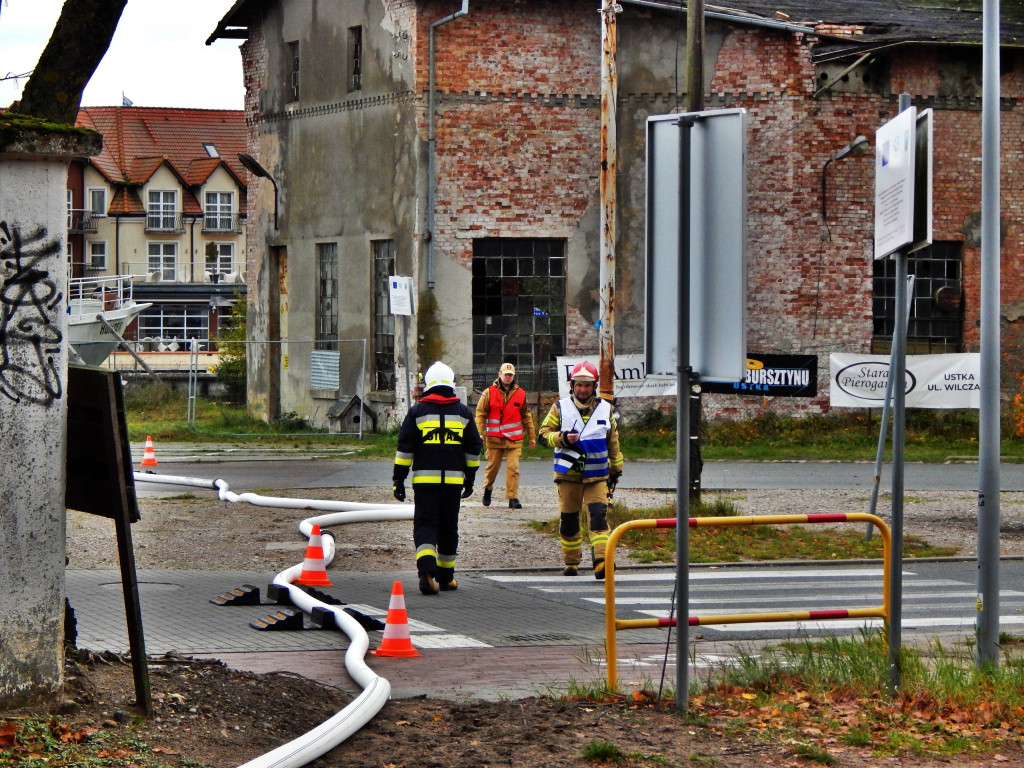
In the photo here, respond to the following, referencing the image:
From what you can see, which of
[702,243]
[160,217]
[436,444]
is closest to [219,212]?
[160,217]

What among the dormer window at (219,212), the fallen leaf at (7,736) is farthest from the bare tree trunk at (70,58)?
the dormer window at (219,212)

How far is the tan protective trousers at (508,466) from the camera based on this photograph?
1856cm

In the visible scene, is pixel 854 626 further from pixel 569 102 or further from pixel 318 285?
pixel 318 285

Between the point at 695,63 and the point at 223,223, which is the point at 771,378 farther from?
the point at 223,223

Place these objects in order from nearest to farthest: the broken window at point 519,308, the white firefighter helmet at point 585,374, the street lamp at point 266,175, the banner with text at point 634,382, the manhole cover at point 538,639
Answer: the manhole cover at point 538,639
the white firefighter helmet at point 585,374
the banner with text at point 634,382
the broken window at point 519,308
the street lamp at point 266,175

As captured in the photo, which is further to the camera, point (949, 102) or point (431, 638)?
point (949, 102)

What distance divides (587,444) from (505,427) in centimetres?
602

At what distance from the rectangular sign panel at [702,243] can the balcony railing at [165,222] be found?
72.2 meters

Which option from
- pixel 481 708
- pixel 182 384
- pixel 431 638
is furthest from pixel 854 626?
pixel 182 384

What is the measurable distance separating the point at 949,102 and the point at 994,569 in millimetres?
23206

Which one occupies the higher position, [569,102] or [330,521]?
[569,102]

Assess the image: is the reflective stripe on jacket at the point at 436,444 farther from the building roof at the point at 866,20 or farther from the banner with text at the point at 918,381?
the building roof at the point at 866,20

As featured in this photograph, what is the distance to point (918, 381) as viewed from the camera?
27.2 m

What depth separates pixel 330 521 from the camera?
16.0 meters
